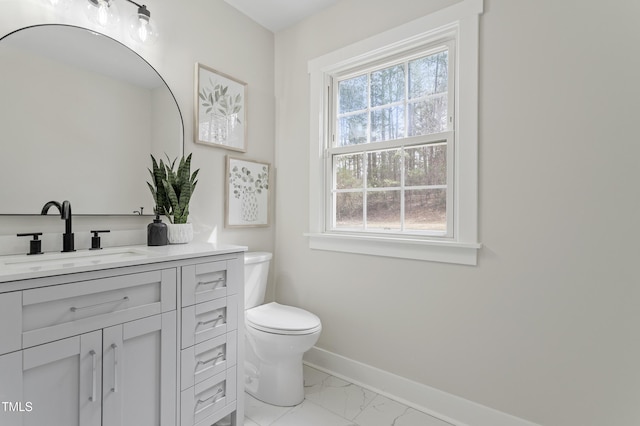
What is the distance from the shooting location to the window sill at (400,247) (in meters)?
1.62

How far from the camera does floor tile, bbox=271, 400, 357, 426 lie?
1.61m

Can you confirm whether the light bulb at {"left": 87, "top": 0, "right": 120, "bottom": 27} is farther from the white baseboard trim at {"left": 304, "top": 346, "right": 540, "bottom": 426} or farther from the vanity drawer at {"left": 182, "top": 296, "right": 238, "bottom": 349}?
the white baseboard trim at {"left": 304, "top": 346, "right": 540, "bottom": 426}

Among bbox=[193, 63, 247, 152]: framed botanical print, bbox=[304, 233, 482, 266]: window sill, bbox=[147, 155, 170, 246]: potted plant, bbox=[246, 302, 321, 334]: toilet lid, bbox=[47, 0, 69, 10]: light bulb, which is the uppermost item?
bbox=[47, 0, 69, 10]: light bulb

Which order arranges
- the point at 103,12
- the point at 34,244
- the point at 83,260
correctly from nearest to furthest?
1. the point at 83,260
2. the point at 34,244
3. the point at 103,12

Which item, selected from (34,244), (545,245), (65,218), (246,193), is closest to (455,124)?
(545,245)

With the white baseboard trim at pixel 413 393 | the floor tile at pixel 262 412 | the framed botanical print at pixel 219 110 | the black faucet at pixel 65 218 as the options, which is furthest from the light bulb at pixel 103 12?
the white baseboard trim at pixel 413 393

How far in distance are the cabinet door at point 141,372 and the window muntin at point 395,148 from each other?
1.29m

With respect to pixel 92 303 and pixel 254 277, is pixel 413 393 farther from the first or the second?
pixel 92 303

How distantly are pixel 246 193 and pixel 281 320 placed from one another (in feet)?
3.16

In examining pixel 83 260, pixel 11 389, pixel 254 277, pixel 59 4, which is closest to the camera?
pixel 11 389

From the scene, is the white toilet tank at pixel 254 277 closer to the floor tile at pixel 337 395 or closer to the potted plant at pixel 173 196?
the potted plant at pixel 173 196

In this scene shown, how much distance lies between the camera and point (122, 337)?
1.15 metres

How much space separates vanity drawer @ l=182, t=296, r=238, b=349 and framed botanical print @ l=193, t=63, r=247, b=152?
105 centimetres

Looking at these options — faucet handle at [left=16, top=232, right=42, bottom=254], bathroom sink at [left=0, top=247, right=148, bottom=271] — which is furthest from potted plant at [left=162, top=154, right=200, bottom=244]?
faucet handle at [left=16, top=232, right=42, bottom=254]
